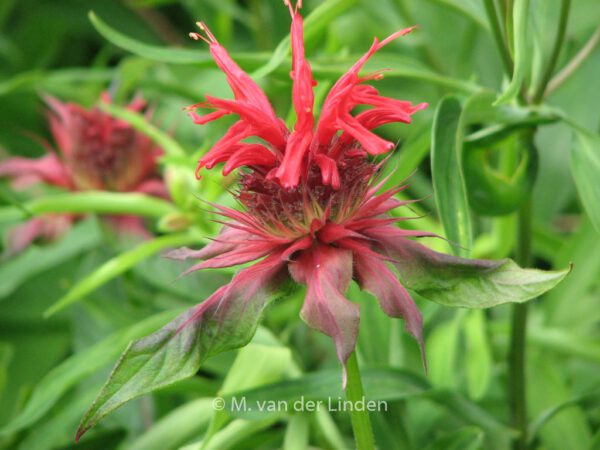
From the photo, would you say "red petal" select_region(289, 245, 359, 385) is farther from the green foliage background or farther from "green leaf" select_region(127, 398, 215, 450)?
"green leaf" select_region(127, 398, 215, 450)

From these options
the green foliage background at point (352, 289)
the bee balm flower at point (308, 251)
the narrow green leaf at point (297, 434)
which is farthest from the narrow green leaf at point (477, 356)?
the bee balm flower at point (308, 251)

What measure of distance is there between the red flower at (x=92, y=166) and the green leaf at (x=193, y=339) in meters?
0.52

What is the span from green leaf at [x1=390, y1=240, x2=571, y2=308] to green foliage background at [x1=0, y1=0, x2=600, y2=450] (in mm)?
59

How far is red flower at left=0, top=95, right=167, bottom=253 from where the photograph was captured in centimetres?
100

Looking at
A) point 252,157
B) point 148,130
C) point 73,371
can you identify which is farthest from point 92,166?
point 252,157

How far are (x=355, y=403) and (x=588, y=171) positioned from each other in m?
0.27

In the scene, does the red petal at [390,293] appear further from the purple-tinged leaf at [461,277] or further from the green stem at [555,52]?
the green stem at [555,52]

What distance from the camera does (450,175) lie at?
58 cm

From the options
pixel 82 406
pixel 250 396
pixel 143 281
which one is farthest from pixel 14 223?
pixel 250 396

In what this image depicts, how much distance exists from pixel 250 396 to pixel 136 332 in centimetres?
18

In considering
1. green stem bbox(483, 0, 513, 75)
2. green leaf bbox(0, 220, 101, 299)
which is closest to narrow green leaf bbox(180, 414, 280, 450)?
green stem bbox(483, 0, 513, 75)

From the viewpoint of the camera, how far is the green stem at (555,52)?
0.64 metres

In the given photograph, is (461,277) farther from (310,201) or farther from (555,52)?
(555,52)

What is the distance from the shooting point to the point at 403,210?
714 mm
